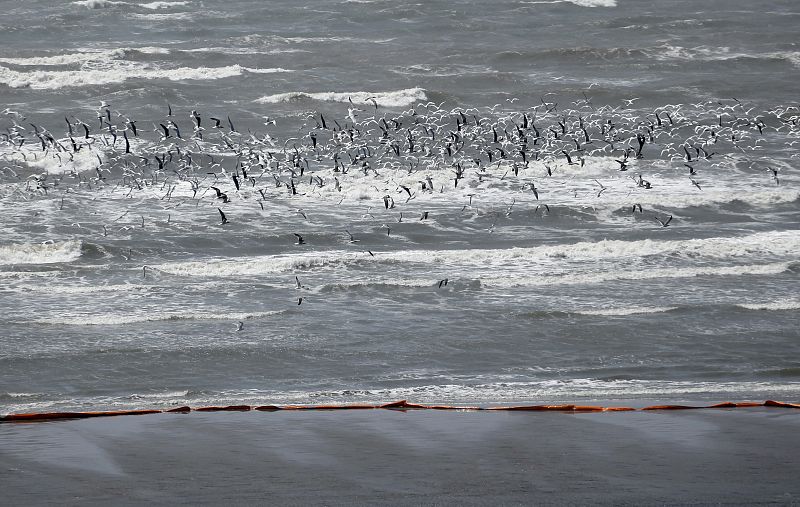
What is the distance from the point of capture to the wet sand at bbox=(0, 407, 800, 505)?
798 centimetres

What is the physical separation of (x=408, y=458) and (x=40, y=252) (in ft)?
34.6

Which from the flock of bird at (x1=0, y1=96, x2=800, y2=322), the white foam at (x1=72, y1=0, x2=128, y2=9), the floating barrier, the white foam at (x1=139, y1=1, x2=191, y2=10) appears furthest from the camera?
the white foam at (x1=139, y1=1, x2=191, y2=10)

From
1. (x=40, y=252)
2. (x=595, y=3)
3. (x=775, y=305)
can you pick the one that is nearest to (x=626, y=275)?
(x=775, y=305)

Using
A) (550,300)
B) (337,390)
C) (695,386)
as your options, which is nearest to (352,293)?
(550,300)

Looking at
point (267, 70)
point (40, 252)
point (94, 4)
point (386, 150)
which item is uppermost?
point (94, 4)

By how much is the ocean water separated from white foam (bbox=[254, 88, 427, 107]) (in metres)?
0.14

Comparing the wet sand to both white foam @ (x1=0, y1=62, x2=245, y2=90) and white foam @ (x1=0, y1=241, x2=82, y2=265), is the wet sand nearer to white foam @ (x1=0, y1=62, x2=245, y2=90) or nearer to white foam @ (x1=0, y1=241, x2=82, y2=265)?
white foam @ (x1=0, y1=241, x2=82, y2=265)

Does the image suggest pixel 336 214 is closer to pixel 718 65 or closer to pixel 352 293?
pixel 352 293

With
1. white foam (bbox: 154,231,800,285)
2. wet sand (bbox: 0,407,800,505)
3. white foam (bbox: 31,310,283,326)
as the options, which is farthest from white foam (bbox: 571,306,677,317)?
wet sand (bbox: 0,407,800,505)

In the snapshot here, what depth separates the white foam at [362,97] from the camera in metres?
29.1

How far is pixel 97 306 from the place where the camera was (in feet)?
48.9

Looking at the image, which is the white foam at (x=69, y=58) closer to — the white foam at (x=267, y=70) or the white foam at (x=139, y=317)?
the white foam at (x=267, y=70)

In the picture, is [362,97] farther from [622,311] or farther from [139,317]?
[622,311]

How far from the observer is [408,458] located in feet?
29.1
